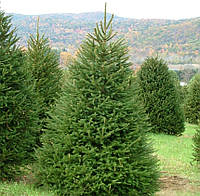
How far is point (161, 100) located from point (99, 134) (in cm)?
1039

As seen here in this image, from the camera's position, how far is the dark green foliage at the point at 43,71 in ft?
30.1

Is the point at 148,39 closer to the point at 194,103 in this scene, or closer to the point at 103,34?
the point at 194,103

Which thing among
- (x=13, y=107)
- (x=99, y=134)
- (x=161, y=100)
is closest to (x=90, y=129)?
(x=99, y=134)

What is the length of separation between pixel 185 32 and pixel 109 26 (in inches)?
5439

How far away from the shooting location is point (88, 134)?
5.15 m

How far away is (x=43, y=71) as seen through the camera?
30.7 feet

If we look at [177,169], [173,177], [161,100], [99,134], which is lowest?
[177,169]

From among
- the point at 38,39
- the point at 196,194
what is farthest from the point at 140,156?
the point at 38,39

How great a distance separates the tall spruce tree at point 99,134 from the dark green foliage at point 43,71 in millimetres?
3530

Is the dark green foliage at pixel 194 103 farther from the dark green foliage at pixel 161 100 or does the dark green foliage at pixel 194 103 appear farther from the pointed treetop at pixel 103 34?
the pointed treetop at pixel 103 34

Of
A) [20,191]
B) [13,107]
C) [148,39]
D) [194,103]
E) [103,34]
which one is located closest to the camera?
[20,191]

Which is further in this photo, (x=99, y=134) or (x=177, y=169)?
(x=177, y=169)

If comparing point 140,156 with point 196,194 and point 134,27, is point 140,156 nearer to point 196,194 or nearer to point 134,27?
point 196,194

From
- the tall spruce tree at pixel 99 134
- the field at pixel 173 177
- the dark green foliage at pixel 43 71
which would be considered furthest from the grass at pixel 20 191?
the dark green foliage at pixel 43 71
